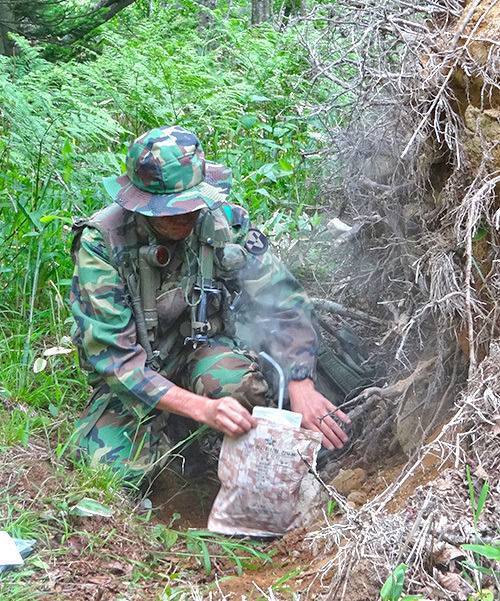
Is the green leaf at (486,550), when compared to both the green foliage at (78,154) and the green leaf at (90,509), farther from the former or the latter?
the green foliage at (78,154)

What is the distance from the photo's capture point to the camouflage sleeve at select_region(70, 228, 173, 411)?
3410 mm

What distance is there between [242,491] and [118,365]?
0.68 metres

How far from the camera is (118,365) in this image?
3.42 meters

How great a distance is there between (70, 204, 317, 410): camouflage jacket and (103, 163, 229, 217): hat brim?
0.15 meters

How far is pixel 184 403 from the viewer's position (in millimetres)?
3332

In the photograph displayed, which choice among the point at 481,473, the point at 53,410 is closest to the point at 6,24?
the point at 53,410

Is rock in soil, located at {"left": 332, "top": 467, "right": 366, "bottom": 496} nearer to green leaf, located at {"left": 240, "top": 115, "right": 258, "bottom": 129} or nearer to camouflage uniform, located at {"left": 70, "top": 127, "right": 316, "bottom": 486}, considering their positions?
camouflage uniform, located at {"left": 70, "top": 127, "right": 316, "bottom": 486}

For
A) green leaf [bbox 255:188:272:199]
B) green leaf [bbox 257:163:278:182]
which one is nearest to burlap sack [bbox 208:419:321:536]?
green leaf [bbox 255:188:272:199]

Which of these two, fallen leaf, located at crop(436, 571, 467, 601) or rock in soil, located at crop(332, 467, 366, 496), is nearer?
fallen leaf, located at crop(436, 571, 467, 601)

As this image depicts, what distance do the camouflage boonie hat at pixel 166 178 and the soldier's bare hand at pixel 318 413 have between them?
817 mm

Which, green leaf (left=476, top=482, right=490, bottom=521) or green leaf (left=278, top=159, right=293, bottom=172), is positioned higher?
green leaf (left=476, top=482, right=490, bottom=521)

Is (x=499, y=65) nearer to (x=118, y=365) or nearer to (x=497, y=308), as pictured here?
(x=497, y=308)

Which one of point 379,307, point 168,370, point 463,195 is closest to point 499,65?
point 463,195

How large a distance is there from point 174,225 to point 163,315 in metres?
0.41
